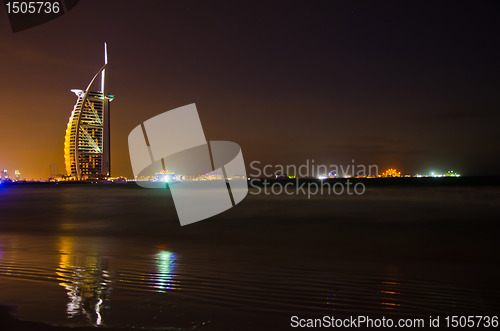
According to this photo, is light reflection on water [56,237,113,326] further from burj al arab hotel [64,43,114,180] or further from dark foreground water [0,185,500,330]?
burj al arab hotel [64,43,114,180]

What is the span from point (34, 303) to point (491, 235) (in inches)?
614

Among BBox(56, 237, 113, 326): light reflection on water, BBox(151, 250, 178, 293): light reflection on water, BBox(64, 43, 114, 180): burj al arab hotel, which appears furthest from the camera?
BBox(64, 43, 114, 180): burj al arab hotel

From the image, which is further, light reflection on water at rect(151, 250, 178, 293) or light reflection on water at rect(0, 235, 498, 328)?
light reflection on water at rect(151, 250, 178, 293)

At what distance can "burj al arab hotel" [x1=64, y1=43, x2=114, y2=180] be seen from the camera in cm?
17900

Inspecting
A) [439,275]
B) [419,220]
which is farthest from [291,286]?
[419,220]

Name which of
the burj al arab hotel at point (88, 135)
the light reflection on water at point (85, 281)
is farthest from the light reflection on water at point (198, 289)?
the burj al arab hotel at point (88, 135)

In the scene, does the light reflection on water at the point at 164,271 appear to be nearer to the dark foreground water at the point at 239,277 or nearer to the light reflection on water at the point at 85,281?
the dark foreground water at the point at 239,277

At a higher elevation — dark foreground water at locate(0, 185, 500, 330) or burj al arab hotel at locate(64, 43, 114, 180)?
burj al arab hotel at locate(64, 43, 114, 180)

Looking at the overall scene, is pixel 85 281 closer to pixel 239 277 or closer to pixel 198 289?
pixel 198 289

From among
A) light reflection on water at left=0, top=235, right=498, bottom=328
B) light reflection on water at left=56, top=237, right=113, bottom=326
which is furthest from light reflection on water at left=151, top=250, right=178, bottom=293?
light reflection on water at left=56, top=237, right=113, bottom=326

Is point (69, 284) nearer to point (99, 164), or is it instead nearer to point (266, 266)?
point (266, 266)

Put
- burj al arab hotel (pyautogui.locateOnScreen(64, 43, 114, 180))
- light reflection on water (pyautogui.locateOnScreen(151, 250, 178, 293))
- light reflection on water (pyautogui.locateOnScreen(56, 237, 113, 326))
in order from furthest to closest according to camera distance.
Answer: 1. burj al arab hotel (pyautogui.locateOnScreen(64, 43, 114, 180))
2. light reflection on water (pyautogui.locateOnScreen(151, 250, 178, 293))
3. light reflection on water (pyautogui.locateOnScreen(56, 237, 113, 326))

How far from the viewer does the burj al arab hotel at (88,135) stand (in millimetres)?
179000

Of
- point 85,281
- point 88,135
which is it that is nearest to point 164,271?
Answer: point 85,281
